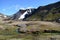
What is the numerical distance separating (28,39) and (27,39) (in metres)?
0.36

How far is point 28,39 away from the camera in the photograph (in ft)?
214

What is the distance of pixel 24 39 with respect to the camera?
65312mm

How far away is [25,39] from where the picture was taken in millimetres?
65438

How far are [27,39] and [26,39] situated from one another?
385 millimetres

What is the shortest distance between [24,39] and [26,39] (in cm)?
72

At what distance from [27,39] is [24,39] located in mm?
1096

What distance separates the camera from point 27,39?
65.2m

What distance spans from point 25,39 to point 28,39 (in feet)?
3.67

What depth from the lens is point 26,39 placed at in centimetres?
6531

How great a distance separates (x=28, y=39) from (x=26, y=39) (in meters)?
0.74

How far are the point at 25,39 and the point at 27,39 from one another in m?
0.77
